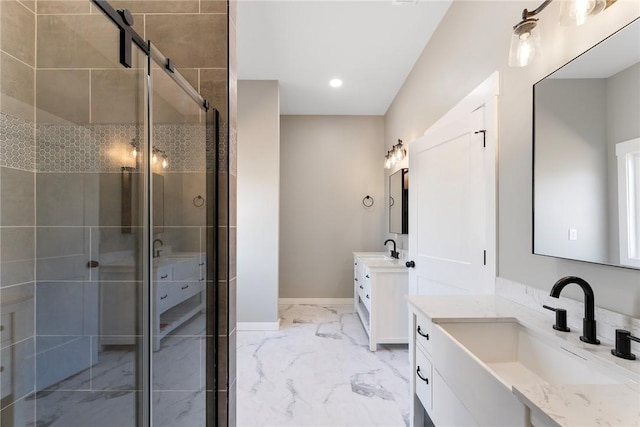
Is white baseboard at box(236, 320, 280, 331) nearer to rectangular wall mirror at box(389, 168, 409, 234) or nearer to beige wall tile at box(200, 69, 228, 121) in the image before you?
rectangular wall mirror at box(389, 168, 409, 234)

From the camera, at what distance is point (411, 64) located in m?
3.17

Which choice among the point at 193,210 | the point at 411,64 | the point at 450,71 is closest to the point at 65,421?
the point at 193,210

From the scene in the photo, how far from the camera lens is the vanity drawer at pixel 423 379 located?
4.92 feet

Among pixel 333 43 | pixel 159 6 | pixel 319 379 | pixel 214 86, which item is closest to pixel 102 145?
pixel 214 86

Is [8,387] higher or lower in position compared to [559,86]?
lower

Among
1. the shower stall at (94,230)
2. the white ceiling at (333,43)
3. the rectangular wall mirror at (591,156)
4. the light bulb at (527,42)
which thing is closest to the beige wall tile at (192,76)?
the shower stall at (94,230)

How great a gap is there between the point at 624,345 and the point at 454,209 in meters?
1.29

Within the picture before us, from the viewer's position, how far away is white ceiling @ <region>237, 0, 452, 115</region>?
236cm

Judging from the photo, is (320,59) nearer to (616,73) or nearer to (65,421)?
(616,73)

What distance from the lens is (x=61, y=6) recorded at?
1.25 metres

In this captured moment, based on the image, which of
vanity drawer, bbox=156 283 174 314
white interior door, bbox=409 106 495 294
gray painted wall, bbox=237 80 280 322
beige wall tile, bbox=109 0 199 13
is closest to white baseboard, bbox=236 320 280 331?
gray painted wall, bbox=237 80 280 322

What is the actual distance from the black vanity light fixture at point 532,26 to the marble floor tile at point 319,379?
6.81ft

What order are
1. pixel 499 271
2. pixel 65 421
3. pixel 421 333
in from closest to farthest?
A: pixel 65 421 < pixel 421 333 < pixel 499 271

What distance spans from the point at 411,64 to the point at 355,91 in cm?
85
